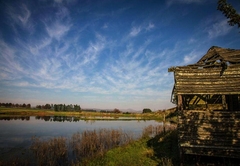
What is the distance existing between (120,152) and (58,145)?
22.6 feet

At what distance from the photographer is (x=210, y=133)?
1020cm

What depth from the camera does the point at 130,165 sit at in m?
11.8

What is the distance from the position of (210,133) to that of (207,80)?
3.55 metres

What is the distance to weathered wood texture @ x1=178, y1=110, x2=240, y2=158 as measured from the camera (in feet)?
32.2

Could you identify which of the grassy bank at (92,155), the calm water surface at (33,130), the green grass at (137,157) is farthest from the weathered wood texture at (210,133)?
the calm water surface at (33,130)

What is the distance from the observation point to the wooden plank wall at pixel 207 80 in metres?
10.5

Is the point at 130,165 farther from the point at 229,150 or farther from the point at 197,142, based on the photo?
the point at 229,150

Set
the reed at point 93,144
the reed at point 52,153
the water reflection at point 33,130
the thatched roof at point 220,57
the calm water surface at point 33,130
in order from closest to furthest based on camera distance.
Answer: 1. the thatched roof at point 220,57
2. the reed at point 52,153
3. the reed at point 93,144
4. the water reflection at point 33,130
5. the calm water surface at point 33,130

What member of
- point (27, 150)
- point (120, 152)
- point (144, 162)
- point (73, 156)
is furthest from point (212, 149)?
point (27, 150)

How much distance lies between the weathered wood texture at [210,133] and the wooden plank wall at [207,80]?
1446 mm

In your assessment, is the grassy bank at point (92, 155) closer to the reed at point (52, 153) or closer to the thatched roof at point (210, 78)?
the reed at point (52, 153)

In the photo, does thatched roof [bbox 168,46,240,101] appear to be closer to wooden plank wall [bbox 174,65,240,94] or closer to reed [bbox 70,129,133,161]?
wooden plank wall [bbox 174,65,240,94]

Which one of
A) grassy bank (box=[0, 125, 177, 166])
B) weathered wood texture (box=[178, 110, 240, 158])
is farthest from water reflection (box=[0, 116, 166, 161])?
weathered wood texture (box=[178, 110, 240, 158])

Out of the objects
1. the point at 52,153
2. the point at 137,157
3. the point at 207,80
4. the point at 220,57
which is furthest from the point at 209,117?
the point at 52,153
